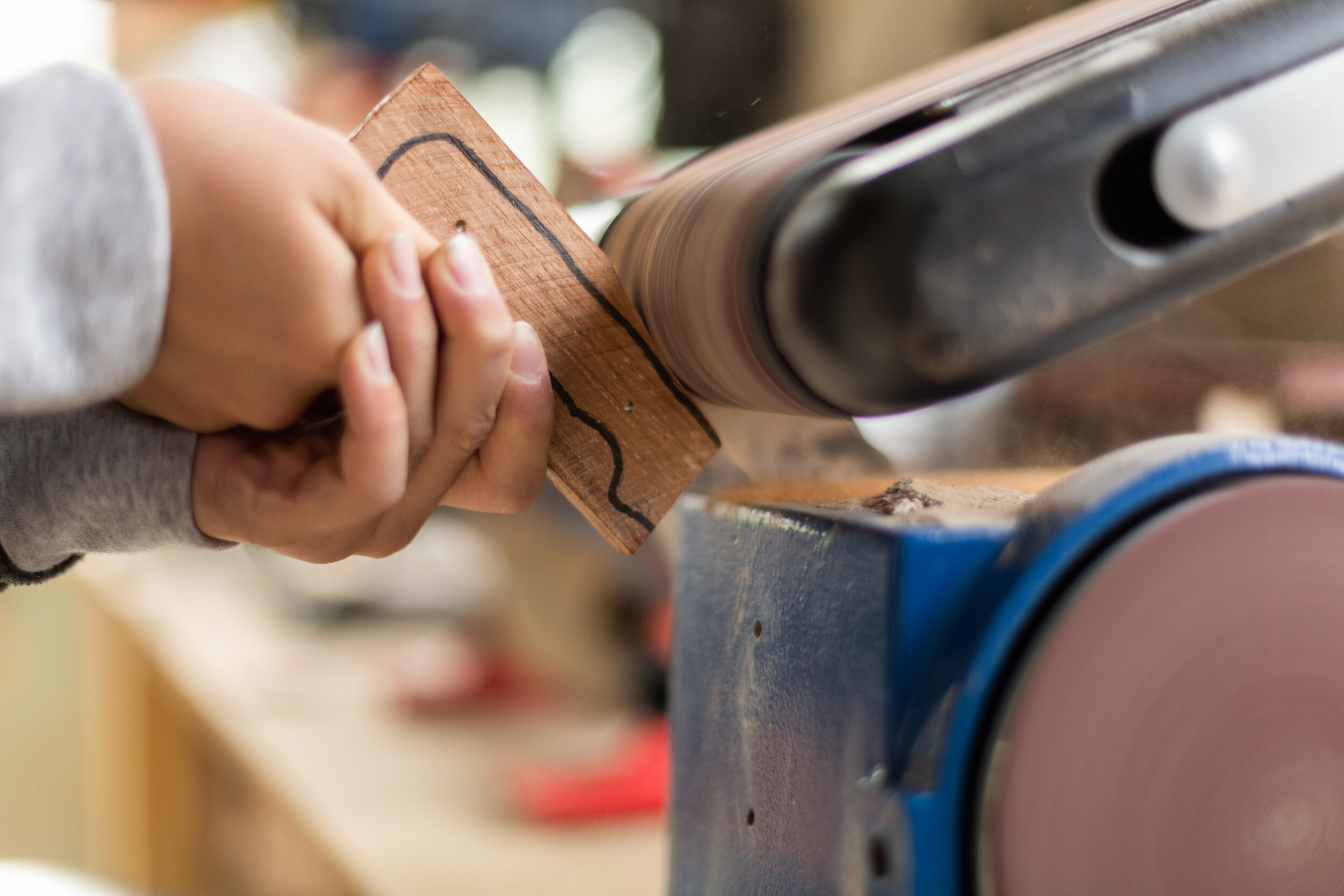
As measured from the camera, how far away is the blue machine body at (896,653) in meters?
0.29

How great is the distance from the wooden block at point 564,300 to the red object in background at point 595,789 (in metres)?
0.80

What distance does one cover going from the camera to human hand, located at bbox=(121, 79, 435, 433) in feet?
0.95

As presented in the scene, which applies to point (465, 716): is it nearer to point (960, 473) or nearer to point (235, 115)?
point (960, 473)

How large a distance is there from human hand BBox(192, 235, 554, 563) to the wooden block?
17mm

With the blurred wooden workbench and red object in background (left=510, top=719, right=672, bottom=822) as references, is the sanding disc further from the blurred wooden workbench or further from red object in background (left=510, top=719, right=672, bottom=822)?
red object in background (left=510, top=719, right=672, bottom=822)

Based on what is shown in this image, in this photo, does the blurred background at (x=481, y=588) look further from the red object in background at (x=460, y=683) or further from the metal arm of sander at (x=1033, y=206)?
the metal arm of sander at (x=1033, y=206)

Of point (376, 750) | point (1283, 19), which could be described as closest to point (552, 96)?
point (376, 750)

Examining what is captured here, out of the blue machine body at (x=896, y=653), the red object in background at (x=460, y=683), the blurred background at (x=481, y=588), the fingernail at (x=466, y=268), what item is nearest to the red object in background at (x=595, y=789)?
the blurred background at (x=481, y=588)

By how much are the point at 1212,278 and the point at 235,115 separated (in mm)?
264

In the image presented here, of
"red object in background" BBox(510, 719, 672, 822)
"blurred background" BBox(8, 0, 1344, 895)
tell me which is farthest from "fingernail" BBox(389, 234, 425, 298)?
"red object in background" BBox(510, 719, 672, 822)

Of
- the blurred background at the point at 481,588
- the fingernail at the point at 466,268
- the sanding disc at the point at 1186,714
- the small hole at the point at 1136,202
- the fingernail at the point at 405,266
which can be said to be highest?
the blurred background at the point at 481,588

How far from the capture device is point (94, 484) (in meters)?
0.38

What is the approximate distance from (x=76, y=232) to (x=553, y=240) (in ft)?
0.46

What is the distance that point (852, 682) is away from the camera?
327mm
